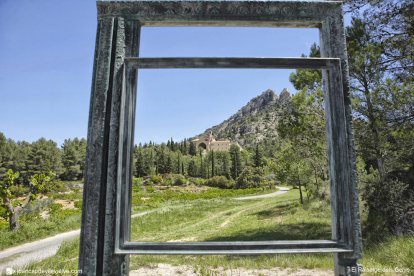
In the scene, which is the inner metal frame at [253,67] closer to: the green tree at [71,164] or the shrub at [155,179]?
the shrub at [155,179]

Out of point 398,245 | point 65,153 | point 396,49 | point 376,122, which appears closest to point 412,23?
point 396,49

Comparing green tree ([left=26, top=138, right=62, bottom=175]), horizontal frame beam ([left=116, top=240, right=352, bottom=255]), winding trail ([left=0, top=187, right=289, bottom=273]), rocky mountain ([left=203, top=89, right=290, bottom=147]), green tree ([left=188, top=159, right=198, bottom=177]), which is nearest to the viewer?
horizontal frame beam ([left=116, top=240, right=352, bottom=255])

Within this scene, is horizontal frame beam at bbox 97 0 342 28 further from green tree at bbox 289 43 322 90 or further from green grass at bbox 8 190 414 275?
green tree at bbox 289 43 322 90

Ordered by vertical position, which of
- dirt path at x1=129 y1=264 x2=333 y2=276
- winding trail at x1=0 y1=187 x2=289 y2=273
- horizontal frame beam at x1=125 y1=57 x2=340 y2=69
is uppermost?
horizontal frame beam at x1=125 y1=57 x2=340 y2=69

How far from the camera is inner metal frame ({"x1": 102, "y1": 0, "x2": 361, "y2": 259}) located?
1.41 m

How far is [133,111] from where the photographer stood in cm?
156

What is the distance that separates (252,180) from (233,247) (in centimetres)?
5763

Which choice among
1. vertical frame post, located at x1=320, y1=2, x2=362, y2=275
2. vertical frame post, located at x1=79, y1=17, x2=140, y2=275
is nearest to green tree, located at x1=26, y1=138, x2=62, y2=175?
vertical frame post, located at x1=79, y1=17, x2=140, y2=275

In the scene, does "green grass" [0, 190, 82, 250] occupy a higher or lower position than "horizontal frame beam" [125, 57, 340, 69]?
lower

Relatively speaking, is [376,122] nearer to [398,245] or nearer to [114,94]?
[398,245]

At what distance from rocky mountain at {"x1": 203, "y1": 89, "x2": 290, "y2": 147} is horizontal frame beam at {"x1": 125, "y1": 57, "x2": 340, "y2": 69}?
9100 cm

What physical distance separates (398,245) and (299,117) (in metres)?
5.29

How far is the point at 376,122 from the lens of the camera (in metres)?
7.84

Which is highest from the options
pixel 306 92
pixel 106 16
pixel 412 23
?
pixel 412 23
